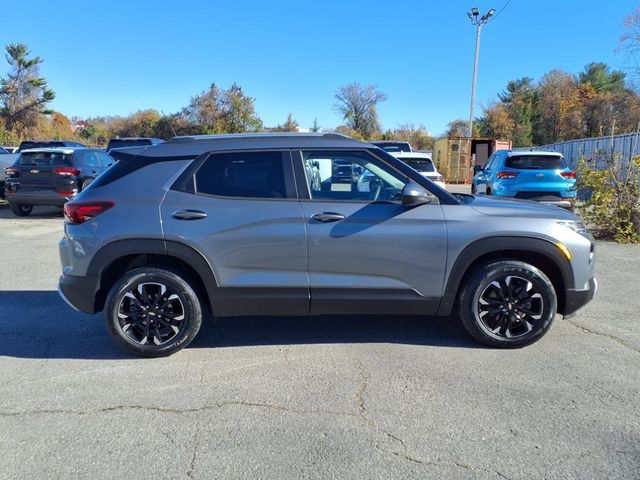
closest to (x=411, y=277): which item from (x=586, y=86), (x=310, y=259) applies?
(x=310, y=259)

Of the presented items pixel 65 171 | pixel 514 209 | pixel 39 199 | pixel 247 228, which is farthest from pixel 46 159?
pixel 514 209

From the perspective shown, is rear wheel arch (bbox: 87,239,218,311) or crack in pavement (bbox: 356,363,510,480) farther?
rear wheel arch (bbox: 87,239,218,311)

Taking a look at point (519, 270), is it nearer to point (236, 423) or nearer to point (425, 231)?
point (425, 231)

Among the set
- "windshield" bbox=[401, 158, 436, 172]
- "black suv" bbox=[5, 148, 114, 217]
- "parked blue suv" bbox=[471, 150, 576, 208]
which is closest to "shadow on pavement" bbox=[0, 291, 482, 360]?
"black suv" bbox=[5, 148, 114, 217]

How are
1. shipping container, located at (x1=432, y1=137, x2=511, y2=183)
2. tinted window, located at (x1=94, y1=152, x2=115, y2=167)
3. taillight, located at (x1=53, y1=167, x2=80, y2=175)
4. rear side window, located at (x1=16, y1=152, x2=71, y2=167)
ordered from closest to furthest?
taillight, located at (x1=53, y1=167, x2=80, y2=175) → rear side window, located at (x1=16, y1=152, x2=71, y2=167) → tinted window, located at (x1=94, y1=152, x2=115, y2=167) → shipping container, located at (x1=432, y1=137, x2=511, y2=183)

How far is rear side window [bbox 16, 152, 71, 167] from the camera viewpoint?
12305 mm

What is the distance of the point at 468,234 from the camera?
414 cm

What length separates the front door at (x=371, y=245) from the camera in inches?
162

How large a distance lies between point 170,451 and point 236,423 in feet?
1.46

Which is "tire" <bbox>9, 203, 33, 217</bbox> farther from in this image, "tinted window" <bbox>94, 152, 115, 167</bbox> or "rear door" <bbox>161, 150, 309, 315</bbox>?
"rear door" <bbox>161, 150, 309, 315</bbox>


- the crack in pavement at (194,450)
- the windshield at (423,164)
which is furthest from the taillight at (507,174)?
the crack in pavement at (194,450)

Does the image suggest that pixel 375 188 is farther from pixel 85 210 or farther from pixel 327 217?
pixel 85 210

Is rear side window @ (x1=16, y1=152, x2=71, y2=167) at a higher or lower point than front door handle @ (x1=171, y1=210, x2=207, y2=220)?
higher

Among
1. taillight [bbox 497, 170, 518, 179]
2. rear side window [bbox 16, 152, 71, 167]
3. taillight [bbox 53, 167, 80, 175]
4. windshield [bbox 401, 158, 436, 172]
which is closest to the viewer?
taillight [bbox 497, 170, 518, 179]
